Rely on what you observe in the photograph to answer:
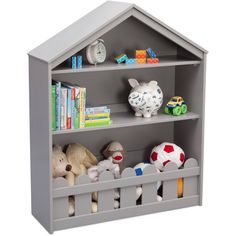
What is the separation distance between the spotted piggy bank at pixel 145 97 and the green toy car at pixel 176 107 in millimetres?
76

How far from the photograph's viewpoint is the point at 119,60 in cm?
435

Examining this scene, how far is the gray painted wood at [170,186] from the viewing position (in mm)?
4551

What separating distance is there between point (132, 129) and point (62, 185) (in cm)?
78

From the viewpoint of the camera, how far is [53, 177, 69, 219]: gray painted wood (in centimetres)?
420

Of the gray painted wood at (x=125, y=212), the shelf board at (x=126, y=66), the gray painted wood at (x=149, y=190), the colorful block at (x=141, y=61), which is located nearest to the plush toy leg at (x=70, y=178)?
the gray painted wood at (x=125, y=212)

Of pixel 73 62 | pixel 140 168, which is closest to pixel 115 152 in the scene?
pixel 140 168

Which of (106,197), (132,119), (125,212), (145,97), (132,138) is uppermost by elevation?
(145,97)

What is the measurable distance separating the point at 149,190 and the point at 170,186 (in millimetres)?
160

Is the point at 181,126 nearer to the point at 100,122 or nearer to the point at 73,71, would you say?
the point at 100,122

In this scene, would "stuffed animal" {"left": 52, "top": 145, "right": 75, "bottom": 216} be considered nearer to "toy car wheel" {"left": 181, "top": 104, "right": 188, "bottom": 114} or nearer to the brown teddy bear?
the brown teddy bear

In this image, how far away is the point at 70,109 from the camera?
419cm

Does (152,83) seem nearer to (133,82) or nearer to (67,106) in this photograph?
(133,82)

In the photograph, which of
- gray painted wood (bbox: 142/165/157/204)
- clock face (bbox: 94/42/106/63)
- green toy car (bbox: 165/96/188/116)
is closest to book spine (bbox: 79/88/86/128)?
clock face (bbox: 94/42/106/63)

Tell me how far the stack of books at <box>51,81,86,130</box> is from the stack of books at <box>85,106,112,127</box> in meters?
0.05
